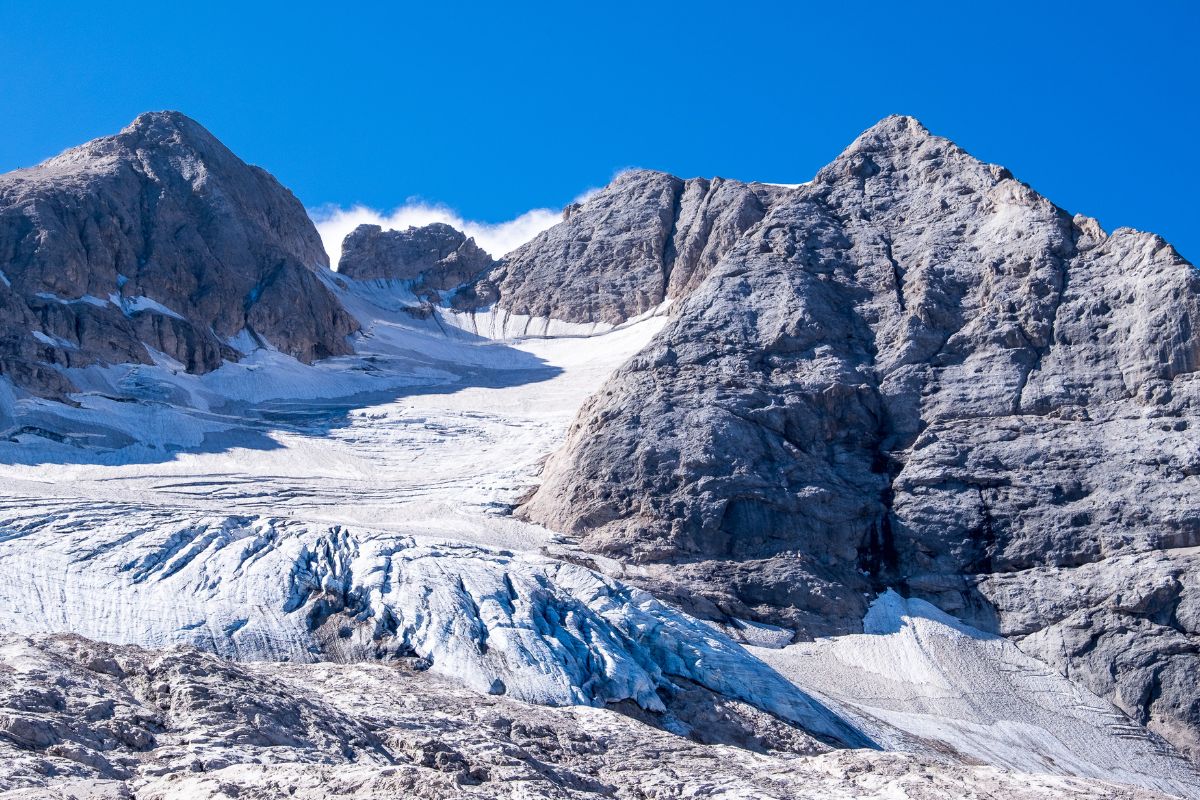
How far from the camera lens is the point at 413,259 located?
4921 inches

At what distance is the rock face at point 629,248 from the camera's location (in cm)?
10350

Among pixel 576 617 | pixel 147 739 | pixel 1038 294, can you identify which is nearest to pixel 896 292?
pixel 1038 294

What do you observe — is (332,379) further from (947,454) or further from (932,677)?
(932,677)

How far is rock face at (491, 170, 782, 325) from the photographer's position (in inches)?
4075

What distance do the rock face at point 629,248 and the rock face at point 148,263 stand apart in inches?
751

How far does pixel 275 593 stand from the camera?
3909 centimetres

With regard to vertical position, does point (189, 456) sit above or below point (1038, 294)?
below

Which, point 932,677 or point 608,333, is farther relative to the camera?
point 608,333

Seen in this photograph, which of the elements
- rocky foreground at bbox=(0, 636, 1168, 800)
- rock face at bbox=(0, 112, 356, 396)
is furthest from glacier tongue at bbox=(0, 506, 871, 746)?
rock face at bbox=(0, 112, 356, 396)

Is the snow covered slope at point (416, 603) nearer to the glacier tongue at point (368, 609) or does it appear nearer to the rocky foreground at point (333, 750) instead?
the glacier tongue at point (368, 609)

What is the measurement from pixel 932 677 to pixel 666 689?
44.6 ft

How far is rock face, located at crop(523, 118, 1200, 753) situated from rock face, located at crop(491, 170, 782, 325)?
34.0 metres

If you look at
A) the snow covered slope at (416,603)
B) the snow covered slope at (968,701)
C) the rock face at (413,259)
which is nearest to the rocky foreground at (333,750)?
the snow covered slope at (416,603)

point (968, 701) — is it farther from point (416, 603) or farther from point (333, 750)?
point (333, 750)
